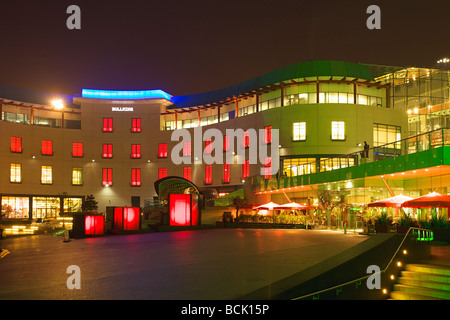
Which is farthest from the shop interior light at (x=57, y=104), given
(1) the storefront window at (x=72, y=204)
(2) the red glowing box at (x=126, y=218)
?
(2) the red glowing box at (x=126, y=218)

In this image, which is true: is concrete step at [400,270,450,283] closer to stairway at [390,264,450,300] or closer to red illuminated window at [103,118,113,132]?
stairway at [390,264,450,300]

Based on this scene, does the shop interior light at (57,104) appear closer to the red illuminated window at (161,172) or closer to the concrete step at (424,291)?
the red illuminated window at (161,172)

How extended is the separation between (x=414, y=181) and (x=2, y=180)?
52.3 meters

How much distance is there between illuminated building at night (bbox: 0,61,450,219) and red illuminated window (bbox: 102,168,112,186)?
0.48 ft

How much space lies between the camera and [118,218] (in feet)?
117

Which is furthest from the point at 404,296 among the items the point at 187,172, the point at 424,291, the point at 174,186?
the point at 187,172

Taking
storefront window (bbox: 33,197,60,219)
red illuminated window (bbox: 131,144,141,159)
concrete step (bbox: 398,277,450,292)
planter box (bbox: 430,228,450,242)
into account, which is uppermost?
red illuminated window (bbox: 131,144,141,159)

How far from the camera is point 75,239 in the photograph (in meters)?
30.4

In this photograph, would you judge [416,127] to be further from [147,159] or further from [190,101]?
[147,159]

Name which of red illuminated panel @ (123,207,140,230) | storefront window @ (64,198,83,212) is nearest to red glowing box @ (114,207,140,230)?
red illuminated panel @ (123,207,140,230)

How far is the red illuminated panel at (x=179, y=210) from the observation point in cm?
3825

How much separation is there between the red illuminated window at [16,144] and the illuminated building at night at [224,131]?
13 cm

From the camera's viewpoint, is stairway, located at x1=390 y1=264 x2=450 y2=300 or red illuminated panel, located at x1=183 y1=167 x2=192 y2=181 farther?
red illuminated panel, located at x1=183 y1=167 x2=192 y2=181

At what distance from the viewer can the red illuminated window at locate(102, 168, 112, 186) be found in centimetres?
7062
